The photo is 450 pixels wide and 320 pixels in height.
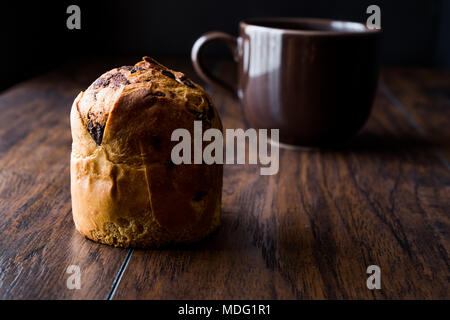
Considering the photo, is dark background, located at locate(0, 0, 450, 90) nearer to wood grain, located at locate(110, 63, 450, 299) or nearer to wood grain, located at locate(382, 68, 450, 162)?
wood grain, located at locate(382, 68, 450, 162)

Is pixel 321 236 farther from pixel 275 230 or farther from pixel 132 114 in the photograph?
pixel 132 114

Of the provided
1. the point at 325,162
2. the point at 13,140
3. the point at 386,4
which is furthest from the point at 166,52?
the point at 325,162

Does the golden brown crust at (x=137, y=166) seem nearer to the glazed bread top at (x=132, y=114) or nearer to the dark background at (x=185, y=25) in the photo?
the glazed bread top at (x=132, y=114)

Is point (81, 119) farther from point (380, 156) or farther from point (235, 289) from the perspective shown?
point (380, 156)

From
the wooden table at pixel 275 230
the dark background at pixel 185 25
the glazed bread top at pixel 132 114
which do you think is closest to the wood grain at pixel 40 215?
the wooden table at pixel 275 230

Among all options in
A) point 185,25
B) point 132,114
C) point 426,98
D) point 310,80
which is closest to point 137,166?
point 132,114
